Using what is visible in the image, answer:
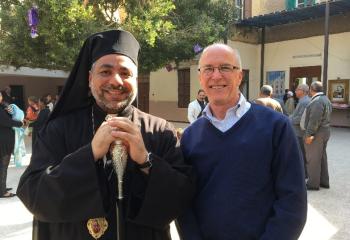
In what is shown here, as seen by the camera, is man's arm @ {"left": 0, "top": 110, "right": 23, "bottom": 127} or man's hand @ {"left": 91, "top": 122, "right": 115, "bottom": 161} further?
man's arm @ {"left": 0, "top": 110, "right": 23, "bottom": 127}

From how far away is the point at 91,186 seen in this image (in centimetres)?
169

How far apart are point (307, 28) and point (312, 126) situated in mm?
12493

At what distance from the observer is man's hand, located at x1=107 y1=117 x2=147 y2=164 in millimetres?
1556

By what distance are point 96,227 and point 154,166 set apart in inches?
18.1

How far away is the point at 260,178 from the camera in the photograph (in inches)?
71.7

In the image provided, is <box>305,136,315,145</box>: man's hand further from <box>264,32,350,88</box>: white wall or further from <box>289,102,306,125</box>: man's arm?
<box>264,32,350,88</box>: white wall

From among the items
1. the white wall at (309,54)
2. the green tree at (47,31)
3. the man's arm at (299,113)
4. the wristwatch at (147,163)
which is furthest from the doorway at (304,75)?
the wristwatch at (147,163)

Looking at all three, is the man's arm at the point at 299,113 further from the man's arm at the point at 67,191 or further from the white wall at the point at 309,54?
the white wall at the point at 309,54

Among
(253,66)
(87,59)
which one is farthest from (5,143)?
(253,66)

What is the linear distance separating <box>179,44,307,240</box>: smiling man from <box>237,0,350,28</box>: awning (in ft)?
47.6

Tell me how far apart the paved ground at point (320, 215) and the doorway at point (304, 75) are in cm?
989

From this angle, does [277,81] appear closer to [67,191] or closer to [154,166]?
[154,166]

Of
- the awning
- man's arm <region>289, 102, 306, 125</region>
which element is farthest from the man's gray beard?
the awning

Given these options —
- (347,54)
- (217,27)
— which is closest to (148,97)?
(217,27)
